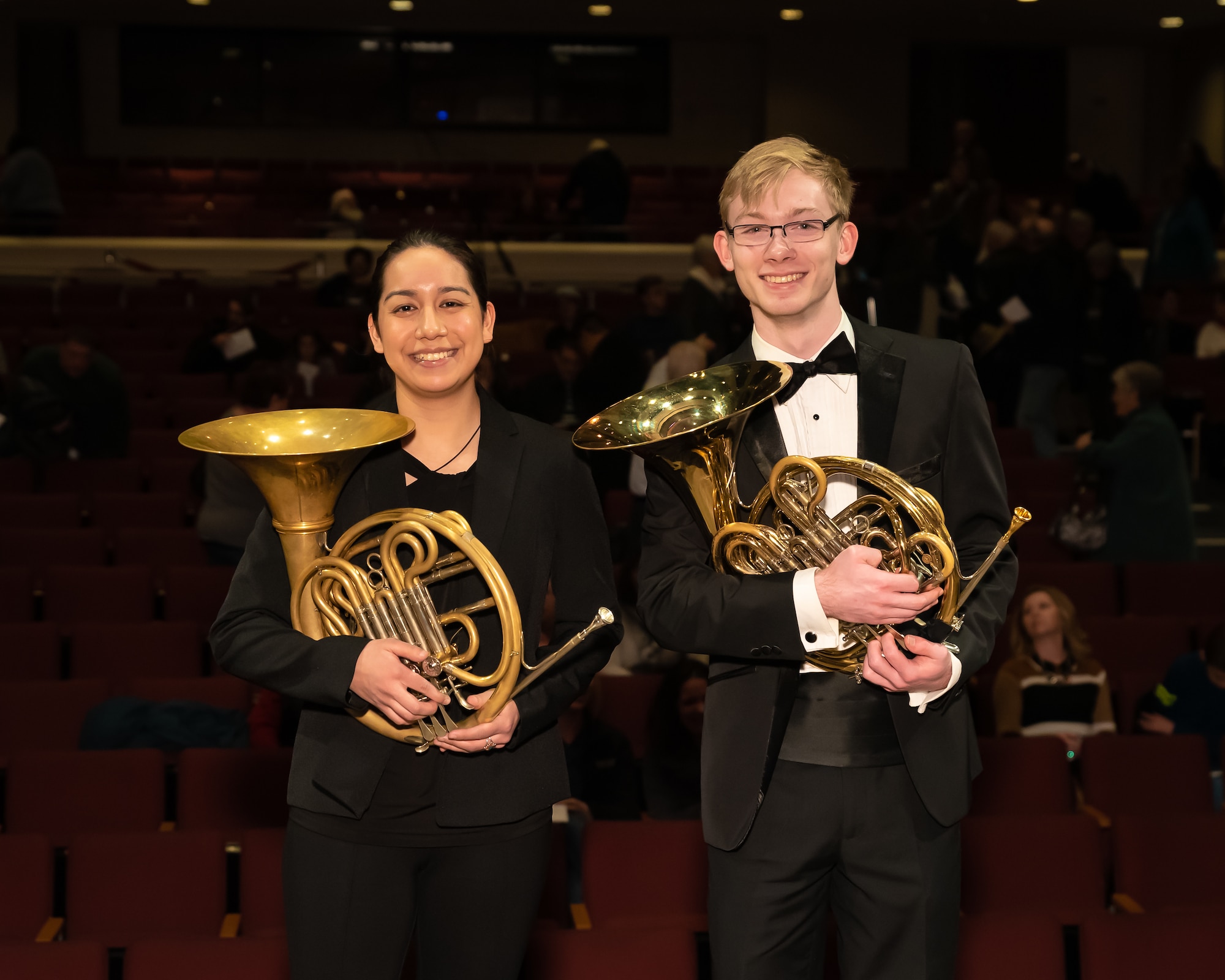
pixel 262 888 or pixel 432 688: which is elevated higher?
pixel 432 688

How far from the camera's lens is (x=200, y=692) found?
503 cm

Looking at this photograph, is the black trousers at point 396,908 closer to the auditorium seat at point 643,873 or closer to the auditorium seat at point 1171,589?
the auditorium seat at point 643,873

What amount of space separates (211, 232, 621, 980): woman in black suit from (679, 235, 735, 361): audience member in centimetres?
505

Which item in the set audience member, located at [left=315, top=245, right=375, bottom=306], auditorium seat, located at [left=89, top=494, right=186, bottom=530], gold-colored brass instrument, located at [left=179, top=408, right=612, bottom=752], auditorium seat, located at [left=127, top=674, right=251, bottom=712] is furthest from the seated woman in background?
audience member, located at [left=315, top=245, right=375, bottom=306]

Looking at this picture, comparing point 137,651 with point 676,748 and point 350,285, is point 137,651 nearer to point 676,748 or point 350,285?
point 676,748

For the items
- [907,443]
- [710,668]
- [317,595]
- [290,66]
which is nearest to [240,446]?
[317,595]

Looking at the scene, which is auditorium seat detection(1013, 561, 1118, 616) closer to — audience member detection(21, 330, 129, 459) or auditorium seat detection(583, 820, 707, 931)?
auditorium seat detection(583, 820, 707, 931)

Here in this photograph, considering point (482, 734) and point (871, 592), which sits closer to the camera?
point (871, 592)

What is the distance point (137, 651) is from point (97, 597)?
659mm

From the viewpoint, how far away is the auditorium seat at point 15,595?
19.8ft

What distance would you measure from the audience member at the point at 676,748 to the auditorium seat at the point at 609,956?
1.12 meters

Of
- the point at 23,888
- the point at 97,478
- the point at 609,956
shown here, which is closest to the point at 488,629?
the point at 609,956

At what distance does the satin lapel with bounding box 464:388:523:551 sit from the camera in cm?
233

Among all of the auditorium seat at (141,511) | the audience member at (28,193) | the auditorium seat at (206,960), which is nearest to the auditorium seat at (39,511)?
the auditorium seat at (141,511)
